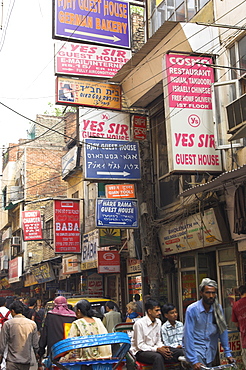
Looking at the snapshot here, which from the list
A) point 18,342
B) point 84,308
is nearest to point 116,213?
point 18,342

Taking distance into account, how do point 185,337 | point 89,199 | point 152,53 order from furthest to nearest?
point 89,199 → point 152,53 → point 185,337

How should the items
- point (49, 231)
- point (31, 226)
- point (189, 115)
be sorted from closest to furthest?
point (189, 115) → point (31, 226) → point (49, 231)

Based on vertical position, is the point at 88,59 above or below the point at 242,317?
above

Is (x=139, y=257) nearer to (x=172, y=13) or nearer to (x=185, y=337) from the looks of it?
(x=172, y=13)

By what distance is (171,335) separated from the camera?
7.90 metres

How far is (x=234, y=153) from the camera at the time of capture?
11078 millimetres

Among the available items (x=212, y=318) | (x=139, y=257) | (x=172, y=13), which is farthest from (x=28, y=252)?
(x=212, y=318)

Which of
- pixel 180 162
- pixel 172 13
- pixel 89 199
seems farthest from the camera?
pixel 89 199

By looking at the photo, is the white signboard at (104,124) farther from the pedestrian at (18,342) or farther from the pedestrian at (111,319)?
the pedestrian at (18,342)

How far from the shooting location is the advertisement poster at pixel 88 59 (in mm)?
15094

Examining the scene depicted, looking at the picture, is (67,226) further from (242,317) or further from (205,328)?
(205,328)

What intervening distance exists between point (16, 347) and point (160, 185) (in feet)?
28.2

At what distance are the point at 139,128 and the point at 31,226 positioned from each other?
50.6 feet

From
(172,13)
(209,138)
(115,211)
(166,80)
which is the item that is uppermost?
(172,13)
